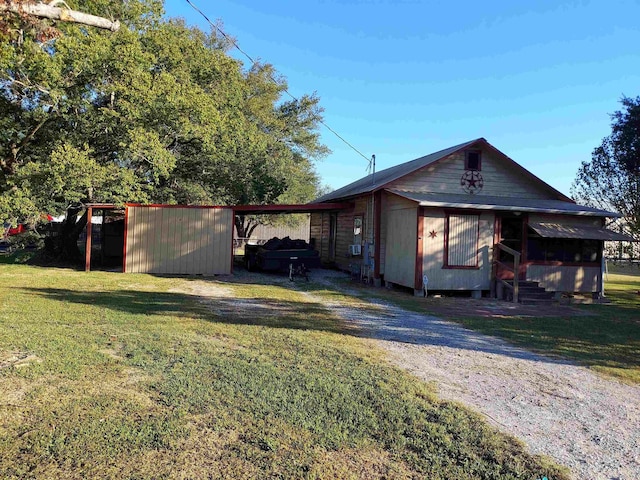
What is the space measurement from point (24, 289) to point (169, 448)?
9.53 meters

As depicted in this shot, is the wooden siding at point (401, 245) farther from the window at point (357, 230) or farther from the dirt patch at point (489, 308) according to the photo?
the window at point (357, 230)

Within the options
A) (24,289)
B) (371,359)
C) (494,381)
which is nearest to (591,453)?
(494,381)

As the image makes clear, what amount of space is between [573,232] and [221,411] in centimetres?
1303

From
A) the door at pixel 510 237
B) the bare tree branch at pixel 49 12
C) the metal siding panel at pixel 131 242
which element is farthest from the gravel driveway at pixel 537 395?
the metal siding panel at pixel 131 242

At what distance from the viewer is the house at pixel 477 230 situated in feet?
43.4

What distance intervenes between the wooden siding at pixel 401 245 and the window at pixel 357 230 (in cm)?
215

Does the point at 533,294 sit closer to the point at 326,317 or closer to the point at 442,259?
the point at 442,259

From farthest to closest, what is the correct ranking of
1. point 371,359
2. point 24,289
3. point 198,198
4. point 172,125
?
point 198,198 → point 172,125 → point 24,289 → point 371,359

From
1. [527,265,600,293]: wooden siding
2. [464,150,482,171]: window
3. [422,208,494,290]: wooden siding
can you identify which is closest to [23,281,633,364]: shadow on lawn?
[422,208,494,290]: wooden siding

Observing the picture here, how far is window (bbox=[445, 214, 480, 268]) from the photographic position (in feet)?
43.7

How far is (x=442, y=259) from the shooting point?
13.3 metres

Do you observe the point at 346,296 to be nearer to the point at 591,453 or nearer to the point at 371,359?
the point at 371,359

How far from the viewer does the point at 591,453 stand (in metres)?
3.61

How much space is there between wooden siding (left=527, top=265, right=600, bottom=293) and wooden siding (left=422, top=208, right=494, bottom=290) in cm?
167
